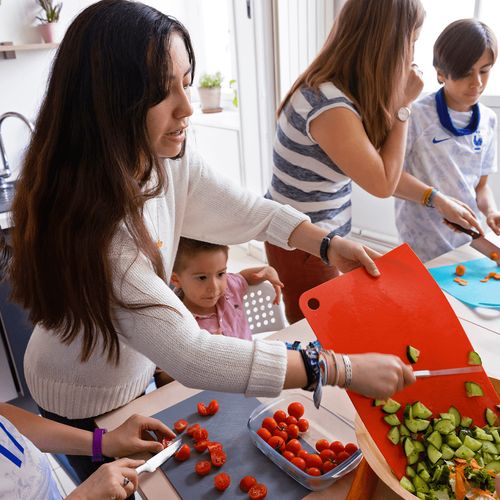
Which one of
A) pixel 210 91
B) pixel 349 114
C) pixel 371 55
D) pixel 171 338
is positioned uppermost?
pixel 371 55

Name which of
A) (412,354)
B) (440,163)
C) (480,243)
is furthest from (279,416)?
(440,163)

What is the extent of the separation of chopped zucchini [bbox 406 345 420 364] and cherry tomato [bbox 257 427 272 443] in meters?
0.28

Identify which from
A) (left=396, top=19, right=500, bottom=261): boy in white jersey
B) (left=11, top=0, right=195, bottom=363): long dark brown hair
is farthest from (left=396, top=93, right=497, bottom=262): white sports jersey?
(left=11, top=0, right=195, bottom=363): long dark brown hair

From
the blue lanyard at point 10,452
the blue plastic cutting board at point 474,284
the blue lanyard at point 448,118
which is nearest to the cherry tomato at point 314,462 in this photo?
the blue lanyard at point 10,452

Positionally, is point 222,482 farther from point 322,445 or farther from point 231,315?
point 231,315

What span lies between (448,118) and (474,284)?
549 millimetres

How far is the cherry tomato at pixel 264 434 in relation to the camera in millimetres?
810

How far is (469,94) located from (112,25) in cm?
116

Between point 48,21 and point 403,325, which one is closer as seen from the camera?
point 403,325

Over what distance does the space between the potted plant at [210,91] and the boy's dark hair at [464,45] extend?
237 centimetres

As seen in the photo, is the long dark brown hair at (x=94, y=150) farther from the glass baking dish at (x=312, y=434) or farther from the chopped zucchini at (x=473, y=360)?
the chopped zucchini at (x=473, y=360)

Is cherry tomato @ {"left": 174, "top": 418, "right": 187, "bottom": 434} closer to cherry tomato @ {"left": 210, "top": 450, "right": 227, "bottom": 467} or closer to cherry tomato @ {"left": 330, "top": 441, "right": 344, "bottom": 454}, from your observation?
cherry tomato @ {"left": 210, "top": 450, "right": 227, "bottom": 467}

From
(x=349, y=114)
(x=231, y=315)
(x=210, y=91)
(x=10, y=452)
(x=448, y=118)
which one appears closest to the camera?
(x=10, y=452)

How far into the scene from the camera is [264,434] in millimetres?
815
